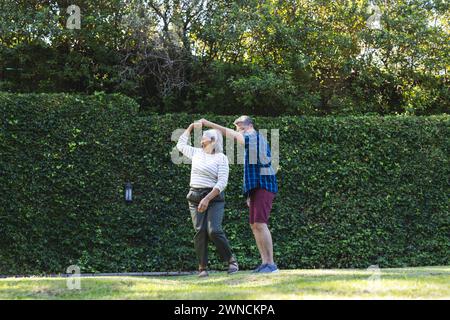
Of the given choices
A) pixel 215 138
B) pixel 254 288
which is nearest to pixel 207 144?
pixel 215 138

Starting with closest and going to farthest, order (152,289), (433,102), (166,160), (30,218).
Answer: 1. (152,289)
2. (30,218)
3. (166,160)
4. (433,102)

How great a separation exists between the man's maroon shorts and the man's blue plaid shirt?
2.2 inches

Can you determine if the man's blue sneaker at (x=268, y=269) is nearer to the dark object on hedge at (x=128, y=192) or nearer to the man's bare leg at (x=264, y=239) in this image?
the man's bare leg at (x=264, y=239)

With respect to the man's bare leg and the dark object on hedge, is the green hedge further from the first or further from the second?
the man's bare leg

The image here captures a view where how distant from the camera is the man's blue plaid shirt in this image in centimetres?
707

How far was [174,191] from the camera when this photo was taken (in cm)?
959

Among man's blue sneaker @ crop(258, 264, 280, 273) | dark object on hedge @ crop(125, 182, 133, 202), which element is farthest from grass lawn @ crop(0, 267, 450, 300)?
dark object on hedge @ crop(125, 182, 133, 202)

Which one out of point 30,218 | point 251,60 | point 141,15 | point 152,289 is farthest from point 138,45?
point 152,289

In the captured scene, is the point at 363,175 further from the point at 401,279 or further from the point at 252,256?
the point at 401,279

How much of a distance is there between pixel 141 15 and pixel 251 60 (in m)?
2.20

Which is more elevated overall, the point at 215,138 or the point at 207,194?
the point at 215,138

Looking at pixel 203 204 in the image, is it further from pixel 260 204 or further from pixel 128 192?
pixel 128 192

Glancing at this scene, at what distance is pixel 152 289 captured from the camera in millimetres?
5699

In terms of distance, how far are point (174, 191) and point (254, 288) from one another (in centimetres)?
412
